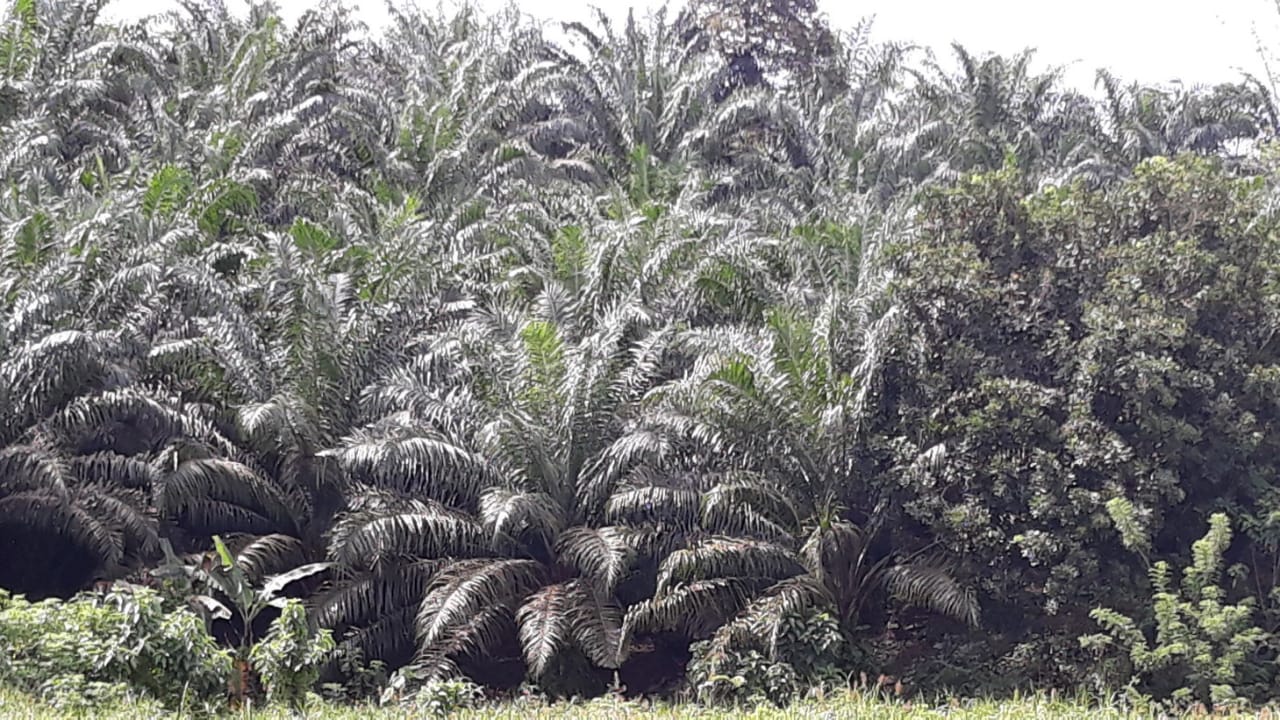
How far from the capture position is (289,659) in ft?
29.5

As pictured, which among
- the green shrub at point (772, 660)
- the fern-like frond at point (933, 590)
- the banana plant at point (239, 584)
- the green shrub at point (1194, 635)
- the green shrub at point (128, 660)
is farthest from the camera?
the fern-like frond at point (933, 590)

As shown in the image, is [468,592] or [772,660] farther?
[468,592]

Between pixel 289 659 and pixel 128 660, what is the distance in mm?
1105

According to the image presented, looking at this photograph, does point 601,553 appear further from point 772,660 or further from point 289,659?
point 289,659

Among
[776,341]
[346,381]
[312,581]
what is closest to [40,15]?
[346,381]

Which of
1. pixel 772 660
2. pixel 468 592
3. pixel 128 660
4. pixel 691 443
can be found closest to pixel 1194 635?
pixel 772 660

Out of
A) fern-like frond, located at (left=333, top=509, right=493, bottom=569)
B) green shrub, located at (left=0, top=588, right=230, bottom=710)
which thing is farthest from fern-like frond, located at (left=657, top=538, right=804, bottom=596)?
green shrub, located at (left=0, top=588, right=230, bottom=710)

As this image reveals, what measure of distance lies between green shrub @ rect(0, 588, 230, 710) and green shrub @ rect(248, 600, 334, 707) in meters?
0.29

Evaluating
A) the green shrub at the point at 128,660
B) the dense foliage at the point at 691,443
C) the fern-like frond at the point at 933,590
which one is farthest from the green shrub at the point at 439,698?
the fern-like frond at the point at 933,590

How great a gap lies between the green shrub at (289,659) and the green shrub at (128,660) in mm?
288

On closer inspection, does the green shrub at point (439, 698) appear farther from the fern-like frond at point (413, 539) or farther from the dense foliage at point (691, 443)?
the fern-like frond at point (413, 539)

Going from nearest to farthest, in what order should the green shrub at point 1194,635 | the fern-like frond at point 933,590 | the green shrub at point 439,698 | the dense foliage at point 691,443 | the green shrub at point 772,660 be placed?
the green shrub at point 439,698
the green shrub at point 1194,635
the green shrub at point 772,660
the dense foliage at point 691,443
the fern-like frond at point 933,590

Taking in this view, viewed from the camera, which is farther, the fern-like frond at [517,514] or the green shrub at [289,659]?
the fern-like frond at [517,514]

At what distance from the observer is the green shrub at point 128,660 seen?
820 centimetres
